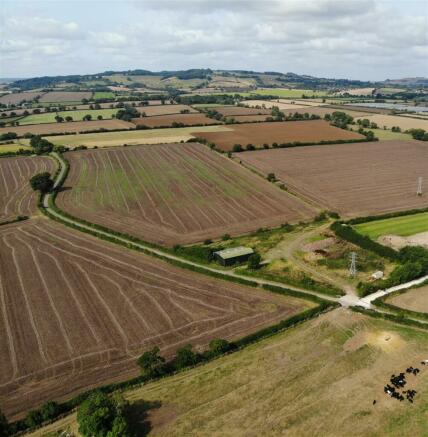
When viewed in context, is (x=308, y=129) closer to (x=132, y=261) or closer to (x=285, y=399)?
(x=132, y=261)

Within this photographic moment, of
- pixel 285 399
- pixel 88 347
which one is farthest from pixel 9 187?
pixel 285 399

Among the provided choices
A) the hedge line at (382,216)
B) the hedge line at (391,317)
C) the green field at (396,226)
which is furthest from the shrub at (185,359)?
the hedge line at (382,216)

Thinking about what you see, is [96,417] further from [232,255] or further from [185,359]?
[232,255]

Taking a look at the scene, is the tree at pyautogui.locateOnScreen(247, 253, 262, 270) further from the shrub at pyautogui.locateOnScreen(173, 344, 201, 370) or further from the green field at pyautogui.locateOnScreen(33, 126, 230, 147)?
the green field at pyautogui.locateOnScreen(33, 126, 230, 147)

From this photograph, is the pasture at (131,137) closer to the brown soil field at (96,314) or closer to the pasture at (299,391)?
the brown soil field at (96,314)

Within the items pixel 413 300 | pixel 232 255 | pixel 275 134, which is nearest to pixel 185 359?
pixel 232 255

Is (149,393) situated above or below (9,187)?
below

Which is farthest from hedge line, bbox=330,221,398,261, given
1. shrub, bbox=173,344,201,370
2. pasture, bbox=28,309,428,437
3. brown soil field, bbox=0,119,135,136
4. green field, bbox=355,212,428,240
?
brown soil field, bbox=0,119,135,136

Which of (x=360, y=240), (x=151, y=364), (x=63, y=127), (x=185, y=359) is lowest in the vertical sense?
(x=185, y=359)
